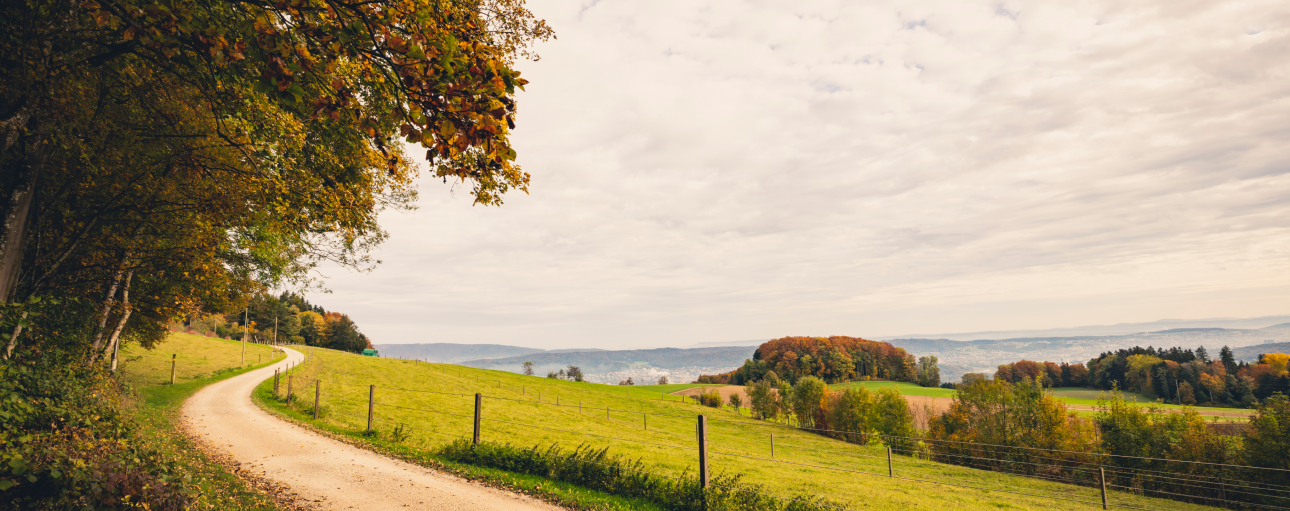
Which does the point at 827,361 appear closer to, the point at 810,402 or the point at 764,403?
the point at 764,403

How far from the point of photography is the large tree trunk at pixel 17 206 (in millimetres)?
6566

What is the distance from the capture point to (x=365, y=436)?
14.6 metres

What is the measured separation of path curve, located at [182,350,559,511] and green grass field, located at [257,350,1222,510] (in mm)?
1553

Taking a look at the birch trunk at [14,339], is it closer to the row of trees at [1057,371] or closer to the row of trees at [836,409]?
the row of trees at [836,409]

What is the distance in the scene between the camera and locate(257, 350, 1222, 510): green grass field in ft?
70.6

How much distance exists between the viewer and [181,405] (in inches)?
816

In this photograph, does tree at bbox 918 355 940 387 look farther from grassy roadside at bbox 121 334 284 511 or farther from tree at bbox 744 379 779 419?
grassy roadside at bbox 121 334 284 511

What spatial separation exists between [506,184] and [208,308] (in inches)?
742

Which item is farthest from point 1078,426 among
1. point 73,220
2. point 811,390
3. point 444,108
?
point 73,220

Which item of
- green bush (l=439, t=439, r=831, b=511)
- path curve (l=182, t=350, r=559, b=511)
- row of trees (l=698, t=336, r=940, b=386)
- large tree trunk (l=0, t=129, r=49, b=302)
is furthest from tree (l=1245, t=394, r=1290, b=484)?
row of trees (l=698, t=336, r=940, b=386)

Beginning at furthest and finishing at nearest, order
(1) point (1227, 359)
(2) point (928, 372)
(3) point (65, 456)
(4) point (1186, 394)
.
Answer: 1. (2) point (928, 372)
2. (1) point (1227, 359)
3. (4) point (1186, 394)
4. (3) point (65, 456)

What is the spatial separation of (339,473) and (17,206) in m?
6.75

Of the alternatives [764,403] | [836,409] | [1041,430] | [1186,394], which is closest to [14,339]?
[1041,430]

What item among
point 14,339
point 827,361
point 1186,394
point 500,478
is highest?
point 14,339
